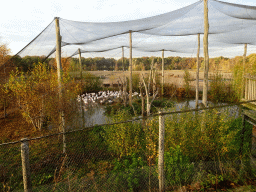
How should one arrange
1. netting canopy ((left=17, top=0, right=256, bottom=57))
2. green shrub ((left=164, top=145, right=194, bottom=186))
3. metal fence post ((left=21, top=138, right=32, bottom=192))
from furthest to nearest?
netting canopy ((left=17, top=0, right=256, bottom=57)) → green shrub ((left=164, top=145, right=194, bottom=186)) → metal fence post ((left=21, top=138, right=32, bottom=192))

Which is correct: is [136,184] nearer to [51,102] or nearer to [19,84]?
[51,102]

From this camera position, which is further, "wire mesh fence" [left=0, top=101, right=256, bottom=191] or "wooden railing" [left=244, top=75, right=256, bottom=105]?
"wooden railing" [left=244, top=75, right=256, bottom=105]

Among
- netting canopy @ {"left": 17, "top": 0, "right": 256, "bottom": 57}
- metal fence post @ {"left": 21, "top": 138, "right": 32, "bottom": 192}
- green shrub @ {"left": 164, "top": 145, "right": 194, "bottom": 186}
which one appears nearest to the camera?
metal fence post @ {"left": 21, "top": 138, "right": 32, "bottom": 192}

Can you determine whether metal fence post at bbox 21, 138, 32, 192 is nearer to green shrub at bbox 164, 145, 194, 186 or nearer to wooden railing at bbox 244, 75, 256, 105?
green shrub at bbox 164, 145, 194, 186

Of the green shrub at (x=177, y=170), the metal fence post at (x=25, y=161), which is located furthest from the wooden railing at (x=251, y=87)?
the metal fence post at (x=25, y=161)

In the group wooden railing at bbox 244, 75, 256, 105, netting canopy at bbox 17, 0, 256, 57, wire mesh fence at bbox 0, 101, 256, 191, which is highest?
netting canopy at bbox 17, 0, 256, 57

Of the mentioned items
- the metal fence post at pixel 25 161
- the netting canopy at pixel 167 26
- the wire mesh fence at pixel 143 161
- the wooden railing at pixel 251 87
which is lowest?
the wire mesh fence at pixel 143 161

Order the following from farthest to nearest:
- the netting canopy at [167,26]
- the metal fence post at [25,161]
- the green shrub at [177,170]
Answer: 1. the netting canopy at [167,26]
2. the green shrub at [177,170]
3. the metal fence post at [25,161]

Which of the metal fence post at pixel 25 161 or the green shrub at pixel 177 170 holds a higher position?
the metal fence post at pixel 25 161

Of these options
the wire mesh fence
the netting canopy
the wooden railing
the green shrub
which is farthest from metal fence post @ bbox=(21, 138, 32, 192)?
the wooden railing

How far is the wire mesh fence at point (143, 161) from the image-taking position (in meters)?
2.75

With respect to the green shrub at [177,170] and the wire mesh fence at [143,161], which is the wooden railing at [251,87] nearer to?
the wire mesh fence at [143,161]

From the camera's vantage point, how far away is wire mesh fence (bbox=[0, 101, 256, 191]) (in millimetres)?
2750

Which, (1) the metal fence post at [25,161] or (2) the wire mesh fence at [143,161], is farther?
(2) the wire mesh fence at [143,161]
